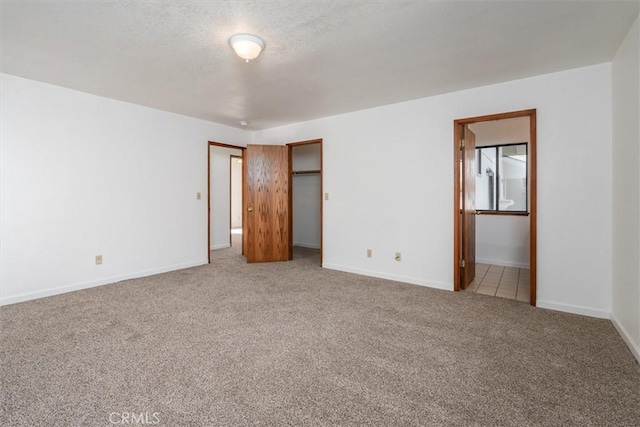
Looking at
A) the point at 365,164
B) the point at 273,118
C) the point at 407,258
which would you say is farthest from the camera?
the point at 273,118

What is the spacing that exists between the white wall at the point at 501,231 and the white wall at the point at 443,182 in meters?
1.45

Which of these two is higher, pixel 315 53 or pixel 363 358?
pixel 315 53

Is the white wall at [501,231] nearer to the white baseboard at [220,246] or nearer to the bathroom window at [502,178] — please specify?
the bathroom window at [502,178]

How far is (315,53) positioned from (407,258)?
2677 millimetres

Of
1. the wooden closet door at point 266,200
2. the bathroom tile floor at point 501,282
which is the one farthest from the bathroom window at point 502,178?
the wooden closet door at point 266,200

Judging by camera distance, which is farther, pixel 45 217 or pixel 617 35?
pixel 45 217

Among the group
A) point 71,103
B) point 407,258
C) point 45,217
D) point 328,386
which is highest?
point 71,103

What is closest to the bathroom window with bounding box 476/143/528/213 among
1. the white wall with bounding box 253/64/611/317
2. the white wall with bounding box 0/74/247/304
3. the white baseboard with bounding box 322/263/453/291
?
the white wall with bounding box 253/64/611/317

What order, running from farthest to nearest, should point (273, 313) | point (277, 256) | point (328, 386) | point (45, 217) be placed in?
point (277, 256), point (45, 217), point (273, 313), point (328, 386)

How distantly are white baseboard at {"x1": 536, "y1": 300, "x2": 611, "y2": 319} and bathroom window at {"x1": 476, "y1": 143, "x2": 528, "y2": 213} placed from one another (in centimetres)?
248

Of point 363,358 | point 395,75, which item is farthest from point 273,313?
point 395,75

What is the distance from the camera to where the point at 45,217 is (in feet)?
10.9

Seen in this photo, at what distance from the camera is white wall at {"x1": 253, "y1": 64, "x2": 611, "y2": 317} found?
9.20 feet

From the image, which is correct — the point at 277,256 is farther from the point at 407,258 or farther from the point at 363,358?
the point at 363,358
